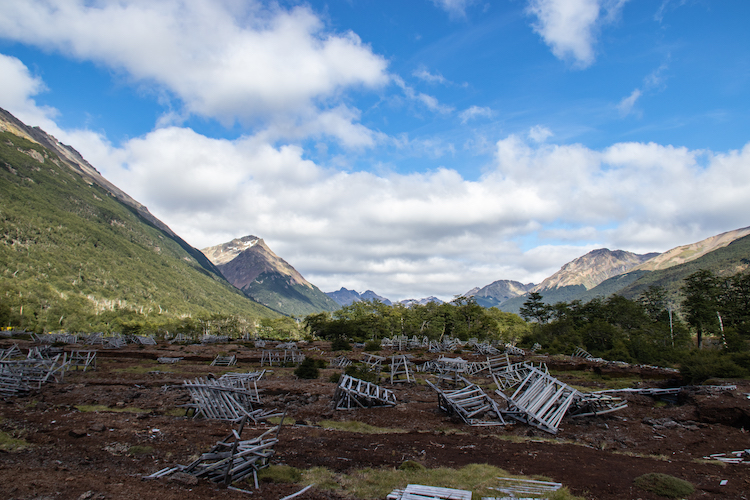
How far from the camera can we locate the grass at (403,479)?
885 centimetres

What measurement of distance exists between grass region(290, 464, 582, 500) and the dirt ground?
0.53 m

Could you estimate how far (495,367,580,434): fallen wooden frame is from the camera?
53.2ft

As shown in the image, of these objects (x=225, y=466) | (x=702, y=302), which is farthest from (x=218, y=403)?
(x=702, y=302)

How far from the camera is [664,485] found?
8898 millimetres

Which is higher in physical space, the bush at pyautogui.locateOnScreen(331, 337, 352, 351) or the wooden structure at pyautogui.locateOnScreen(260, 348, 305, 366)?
the wooden structure at pyautogui.locateOnScreen(260, 348, 305, 366)

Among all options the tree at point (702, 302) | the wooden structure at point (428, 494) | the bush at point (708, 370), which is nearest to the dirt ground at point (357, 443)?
the wooden structure at point (428, 494)

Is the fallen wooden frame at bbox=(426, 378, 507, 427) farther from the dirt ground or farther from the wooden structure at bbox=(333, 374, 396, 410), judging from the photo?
the wooden structure at bbox=(333, 374, 396, 410)

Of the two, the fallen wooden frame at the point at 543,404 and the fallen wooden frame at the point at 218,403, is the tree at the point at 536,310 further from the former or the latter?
the fallen wooden frame at the point at 218,403

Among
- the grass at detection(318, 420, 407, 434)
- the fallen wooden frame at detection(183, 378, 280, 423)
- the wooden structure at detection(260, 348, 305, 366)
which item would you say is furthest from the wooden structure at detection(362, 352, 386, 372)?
the fallen wooden frame at detection(183, 378, 280, 423)

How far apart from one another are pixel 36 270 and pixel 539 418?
18891 cm

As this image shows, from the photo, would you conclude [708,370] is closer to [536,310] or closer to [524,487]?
[524,487]

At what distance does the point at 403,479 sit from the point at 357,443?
14.3 feet

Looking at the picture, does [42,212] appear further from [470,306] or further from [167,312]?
[470,306]

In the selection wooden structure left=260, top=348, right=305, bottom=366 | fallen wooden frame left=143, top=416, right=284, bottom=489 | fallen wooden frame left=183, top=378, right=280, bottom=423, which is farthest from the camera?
wooden structure left=260, top=348, right=305, bottom=366
